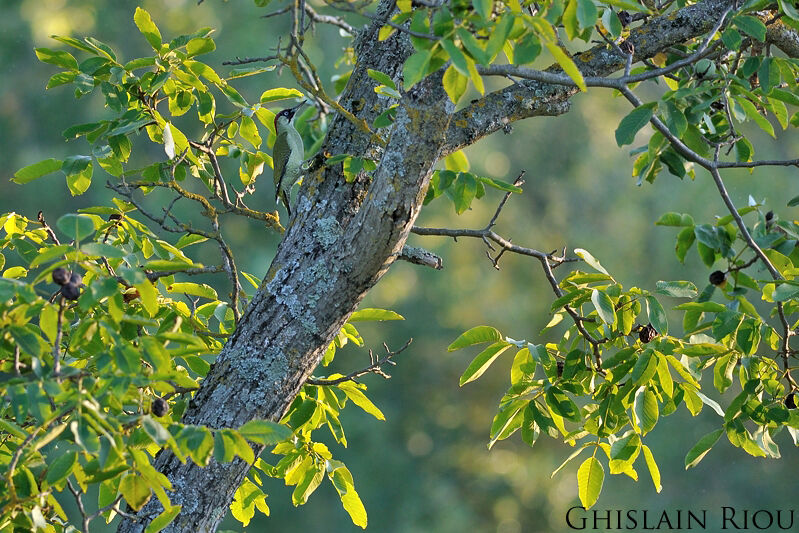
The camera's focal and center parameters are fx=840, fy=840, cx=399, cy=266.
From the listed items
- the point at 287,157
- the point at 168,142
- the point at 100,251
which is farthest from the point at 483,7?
the point at 287,157

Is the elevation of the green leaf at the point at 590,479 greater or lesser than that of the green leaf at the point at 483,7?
lesser

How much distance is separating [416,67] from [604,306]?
0.62 metres

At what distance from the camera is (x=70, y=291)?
42.4 inches

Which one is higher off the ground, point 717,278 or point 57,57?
point 57,57

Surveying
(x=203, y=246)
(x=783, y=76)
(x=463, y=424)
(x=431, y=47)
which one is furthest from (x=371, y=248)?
(x=463, y=424)

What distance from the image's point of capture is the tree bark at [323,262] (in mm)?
1335

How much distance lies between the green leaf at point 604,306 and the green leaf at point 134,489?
30.9 inches

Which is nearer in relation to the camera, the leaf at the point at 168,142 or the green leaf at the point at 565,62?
the green leaf at the point at 565,62

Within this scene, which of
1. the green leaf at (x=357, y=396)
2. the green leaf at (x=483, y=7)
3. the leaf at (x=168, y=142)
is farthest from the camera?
the green leaf at (x=357, y=396)

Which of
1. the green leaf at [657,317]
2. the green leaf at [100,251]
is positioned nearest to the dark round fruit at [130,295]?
the green leaf at [100,251]

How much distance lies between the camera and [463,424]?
794cm

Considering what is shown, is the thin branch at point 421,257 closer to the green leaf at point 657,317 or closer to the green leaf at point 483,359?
the green leaf at point 483,359

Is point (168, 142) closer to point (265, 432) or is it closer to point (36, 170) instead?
point (36, 170)

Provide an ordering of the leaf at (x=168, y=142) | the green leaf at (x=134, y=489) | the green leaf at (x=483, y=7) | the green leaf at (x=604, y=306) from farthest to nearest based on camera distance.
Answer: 1. the leaf at (x=168, y=142)
2. the green leaf at (x=604, y=306)
3. the green leaf at (x=134, y=489)
4. the green leaf at (x=483, y=7)
